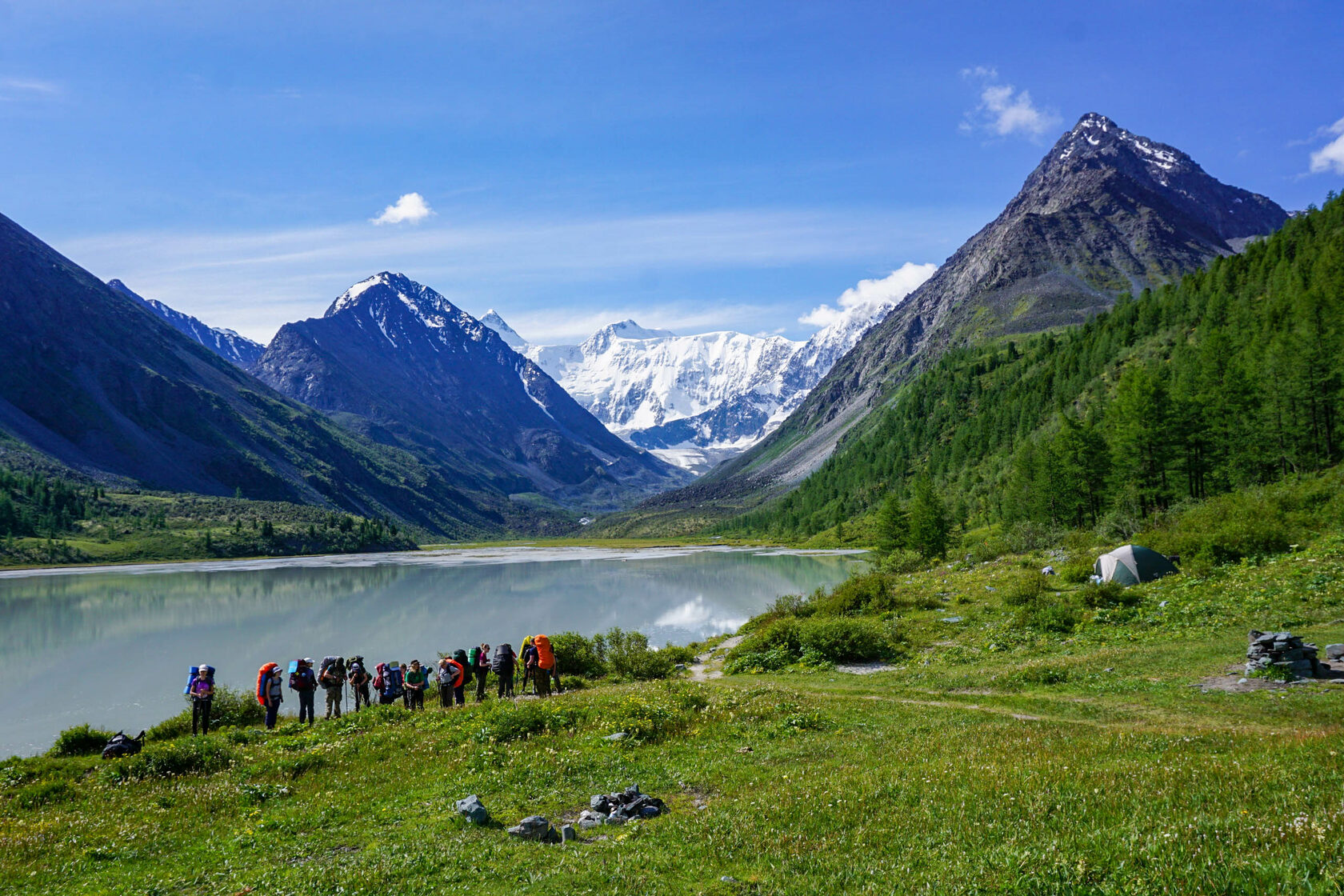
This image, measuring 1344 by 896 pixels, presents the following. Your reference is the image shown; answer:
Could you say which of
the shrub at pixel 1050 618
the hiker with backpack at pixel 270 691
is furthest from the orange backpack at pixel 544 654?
the shrub at pixel 1050 618

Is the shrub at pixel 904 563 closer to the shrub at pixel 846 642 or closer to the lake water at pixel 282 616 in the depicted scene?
the lake water at pixel 282 616

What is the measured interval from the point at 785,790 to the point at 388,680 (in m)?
24.6

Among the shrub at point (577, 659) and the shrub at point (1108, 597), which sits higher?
the shrub at point (1108, 597)

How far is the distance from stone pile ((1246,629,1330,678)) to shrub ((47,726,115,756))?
125ft

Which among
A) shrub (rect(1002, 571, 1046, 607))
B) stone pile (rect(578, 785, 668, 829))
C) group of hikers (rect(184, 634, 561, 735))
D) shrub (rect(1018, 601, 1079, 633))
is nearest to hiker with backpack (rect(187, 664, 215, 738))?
group of hikers (rect(184, 634, 561, 735))

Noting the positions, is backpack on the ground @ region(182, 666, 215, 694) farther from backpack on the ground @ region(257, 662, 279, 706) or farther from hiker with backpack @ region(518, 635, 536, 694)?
hiker with backpack @ region(518, 635, 536, 694)

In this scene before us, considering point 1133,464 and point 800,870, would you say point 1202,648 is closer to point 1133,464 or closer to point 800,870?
point 800,870

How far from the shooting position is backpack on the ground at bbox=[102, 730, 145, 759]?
2292cm

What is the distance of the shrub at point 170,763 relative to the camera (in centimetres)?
1953

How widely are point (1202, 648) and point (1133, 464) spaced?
51.4 metres

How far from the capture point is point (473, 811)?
13.7m

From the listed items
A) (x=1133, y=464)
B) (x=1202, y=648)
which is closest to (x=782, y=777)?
(x=1202, y=648)

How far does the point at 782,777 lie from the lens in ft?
49.1

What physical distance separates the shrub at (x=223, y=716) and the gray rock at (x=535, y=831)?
21561 mm
